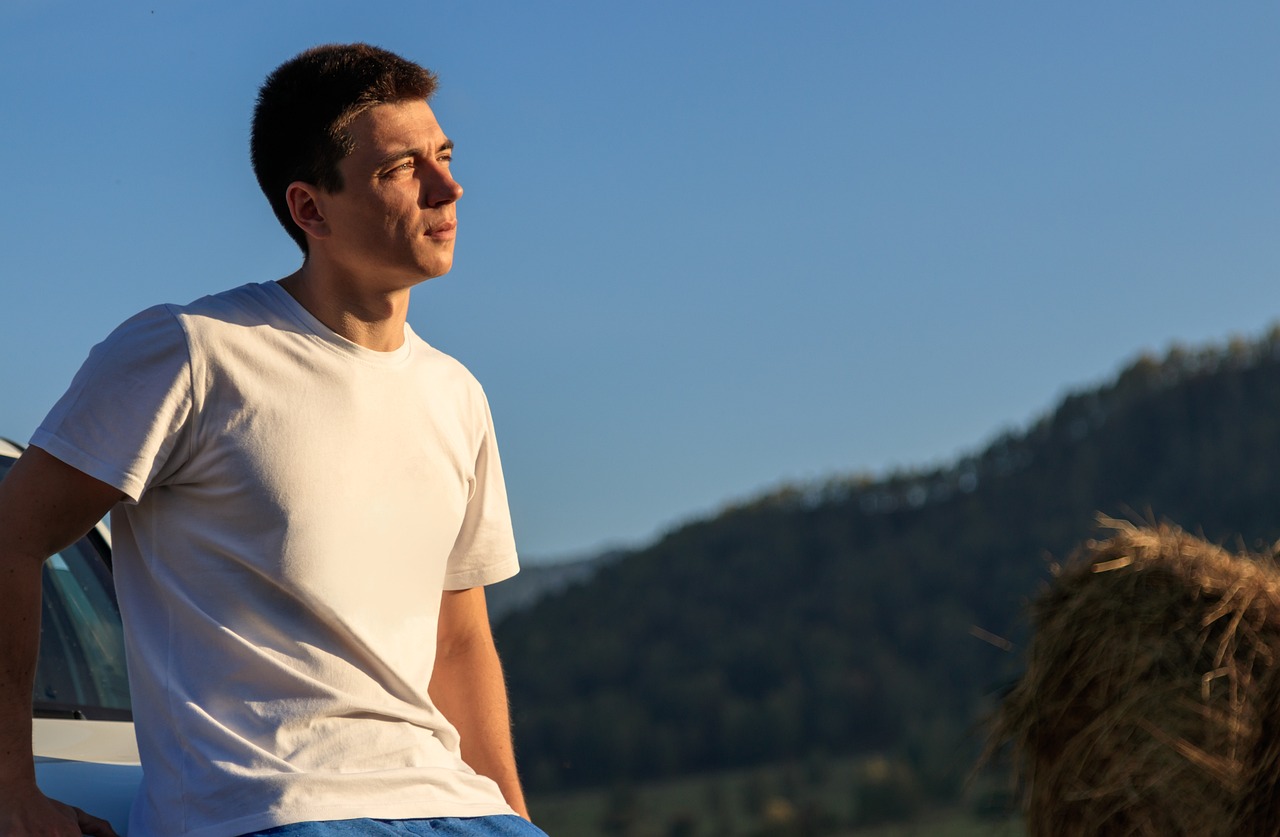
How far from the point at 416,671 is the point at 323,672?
209 mm

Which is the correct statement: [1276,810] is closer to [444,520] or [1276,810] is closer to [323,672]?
[444,520]

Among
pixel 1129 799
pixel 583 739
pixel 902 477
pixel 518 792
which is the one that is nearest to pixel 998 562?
pixel 902 477

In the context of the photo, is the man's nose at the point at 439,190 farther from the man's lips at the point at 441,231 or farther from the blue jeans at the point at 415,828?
the blue jeans at the point at 415,828

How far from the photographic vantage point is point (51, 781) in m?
2.29

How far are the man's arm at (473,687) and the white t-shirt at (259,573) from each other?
0.35 metres

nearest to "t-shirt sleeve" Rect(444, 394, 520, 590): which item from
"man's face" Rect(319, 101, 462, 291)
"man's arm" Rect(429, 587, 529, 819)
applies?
"man's arm" Rect(429, 587, 529, 819)

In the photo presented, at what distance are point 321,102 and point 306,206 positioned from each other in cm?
17

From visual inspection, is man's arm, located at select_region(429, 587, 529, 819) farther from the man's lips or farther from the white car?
the man's lips

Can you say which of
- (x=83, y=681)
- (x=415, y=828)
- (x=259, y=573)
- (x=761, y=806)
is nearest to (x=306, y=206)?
(x=259, y=573)

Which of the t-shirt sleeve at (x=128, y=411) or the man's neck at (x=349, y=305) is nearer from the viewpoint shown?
the t-shirt sleeve at (x=128, y=411)

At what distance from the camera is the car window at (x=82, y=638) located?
322 cm

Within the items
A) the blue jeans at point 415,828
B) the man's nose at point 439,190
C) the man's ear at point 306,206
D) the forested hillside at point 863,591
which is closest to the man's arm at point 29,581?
the blue jeans at point 415,828

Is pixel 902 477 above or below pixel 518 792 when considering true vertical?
below

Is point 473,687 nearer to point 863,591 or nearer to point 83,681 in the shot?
point 83,681
